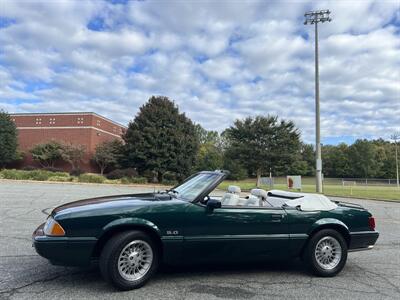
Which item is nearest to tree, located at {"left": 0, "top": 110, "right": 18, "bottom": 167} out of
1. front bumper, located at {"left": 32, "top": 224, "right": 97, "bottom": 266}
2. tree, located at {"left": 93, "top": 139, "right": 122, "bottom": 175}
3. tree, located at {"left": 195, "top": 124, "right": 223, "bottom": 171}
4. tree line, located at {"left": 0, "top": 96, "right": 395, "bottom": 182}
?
tree line, located at {"left": 0, "top": 96, "right": 395, "bottom": 182}

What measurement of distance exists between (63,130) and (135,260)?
4853 centimetres

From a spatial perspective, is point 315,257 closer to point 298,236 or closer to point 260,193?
point 298,236

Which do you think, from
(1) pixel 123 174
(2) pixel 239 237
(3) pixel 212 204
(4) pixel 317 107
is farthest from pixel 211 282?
(1) pixel 123 174

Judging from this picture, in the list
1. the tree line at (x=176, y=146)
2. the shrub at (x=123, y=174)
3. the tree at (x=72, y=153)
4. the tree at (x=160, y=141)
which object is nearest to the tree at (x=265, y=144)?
the tree line at (x=176, y=146)

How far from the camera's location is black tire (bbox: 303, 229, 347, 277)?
518 cm

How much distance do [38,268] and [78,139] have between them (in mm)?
45866

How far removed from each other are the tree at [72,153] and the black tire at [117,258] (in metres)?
43.1

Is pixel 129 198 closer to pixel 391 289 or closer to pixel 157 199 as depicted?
pixel 157 199

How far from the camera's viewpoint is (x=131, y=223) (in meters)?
4.38

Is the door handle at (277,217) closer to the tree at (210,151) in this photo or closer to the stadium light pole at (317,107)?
the stadium light pole at (317,107)

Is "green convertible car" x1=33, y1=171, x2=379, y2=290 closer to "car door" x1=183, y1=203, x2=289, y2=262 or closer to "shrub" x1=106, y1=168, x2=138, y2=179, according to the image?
"car door" x1=183, y1=203, x2=289, y2=262

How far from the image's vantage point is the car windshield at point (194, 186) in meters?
4.96

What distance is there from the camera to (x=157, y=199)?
496 cm

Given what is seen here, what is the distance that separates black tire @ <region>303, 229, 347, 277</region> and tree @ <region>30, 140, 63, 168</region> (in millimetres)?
44446
